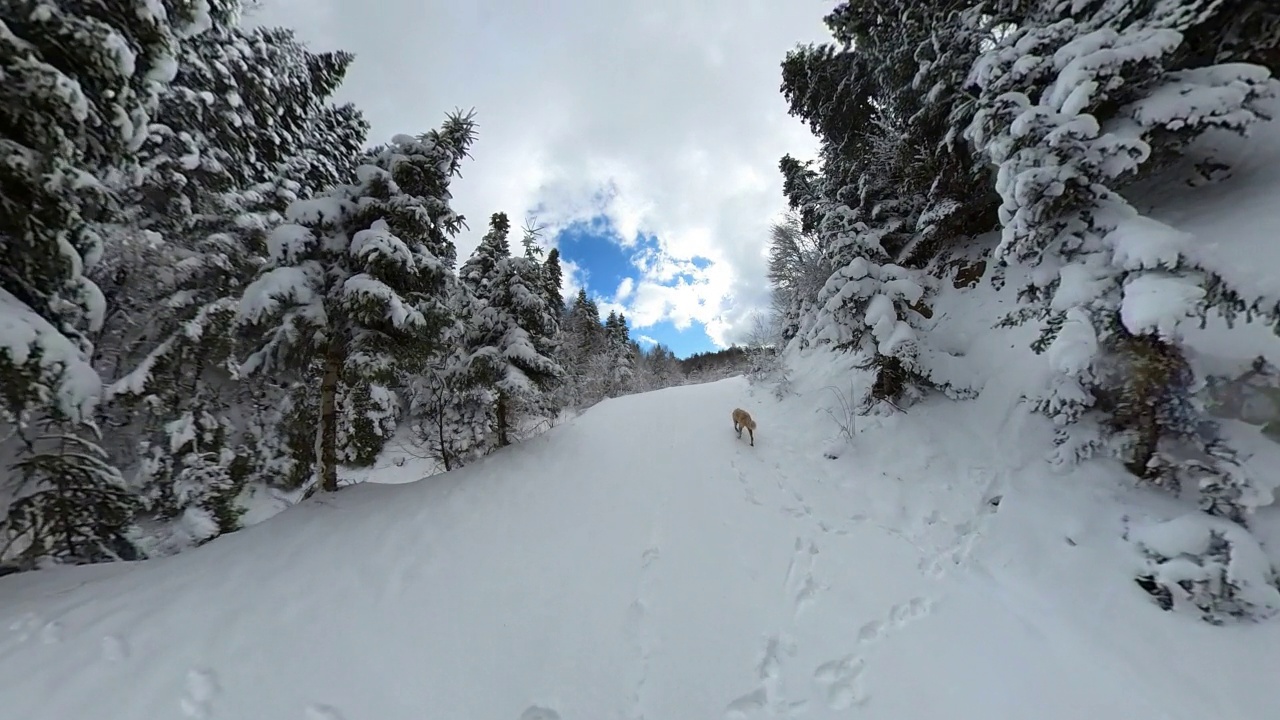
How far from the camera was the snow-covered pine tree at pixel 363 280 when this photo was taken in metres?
6.36

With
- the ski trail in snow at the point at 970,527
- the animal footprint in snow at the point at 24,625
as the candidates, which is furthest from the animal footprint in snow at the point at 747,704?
the animal footprint in snow at the point at 24,625

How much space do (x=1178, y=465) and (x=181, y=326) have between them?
565 inches

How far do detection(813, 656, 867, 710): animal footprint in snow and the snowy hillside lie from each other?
2 centimetres

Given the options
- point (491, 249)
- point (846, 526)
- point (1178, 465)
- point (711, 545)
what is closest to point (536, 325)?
point (491, 249)

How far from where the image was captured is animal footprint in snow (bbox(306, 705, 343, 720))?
9.85ft

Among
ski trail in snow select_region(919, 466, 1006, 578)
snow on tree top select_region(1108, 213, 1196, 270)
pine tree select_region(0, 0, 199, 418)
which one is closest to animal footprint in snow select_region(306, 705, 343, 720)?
pine tree select_region(0, 0, 199, 418)

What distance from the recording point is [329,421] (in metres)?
7.30

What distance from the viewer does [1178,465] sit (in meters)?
3.74

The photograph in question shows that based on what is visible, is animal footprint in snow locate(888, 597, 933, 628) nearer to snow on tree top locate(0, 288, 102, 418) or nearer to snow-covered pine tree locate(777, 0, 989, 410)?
snow-covered pine tree locate(777, 0, 989, 410)

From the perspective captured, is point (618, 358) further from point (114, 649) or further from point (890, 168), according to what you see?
point (114, 649)

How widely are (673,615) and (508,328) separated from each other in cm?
794

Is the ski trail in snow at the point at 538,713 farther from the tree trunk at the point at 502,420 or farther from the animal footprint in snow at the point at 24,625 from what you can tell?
the tree trunk at the point at 502,420

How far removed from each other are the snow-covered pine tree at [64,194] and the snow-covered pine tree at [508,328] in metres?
5.44

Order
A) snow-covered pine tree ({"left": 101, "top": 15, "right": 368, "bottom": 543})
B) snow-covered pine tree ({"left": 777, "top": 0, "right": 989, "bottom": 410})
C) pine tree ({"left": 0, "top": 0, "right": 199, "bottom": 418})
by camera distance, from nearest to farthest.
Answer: pine tree ({"left": 0, "top": 0, "right": 199, "bottom": 418})
snow-covered pine tree ({"left": 777, "top": 0, "right": 989, "bottom": 410})
snow-covered pine tree ({"left": 101, "top": 15, "right": 368, "bottom": 543})
